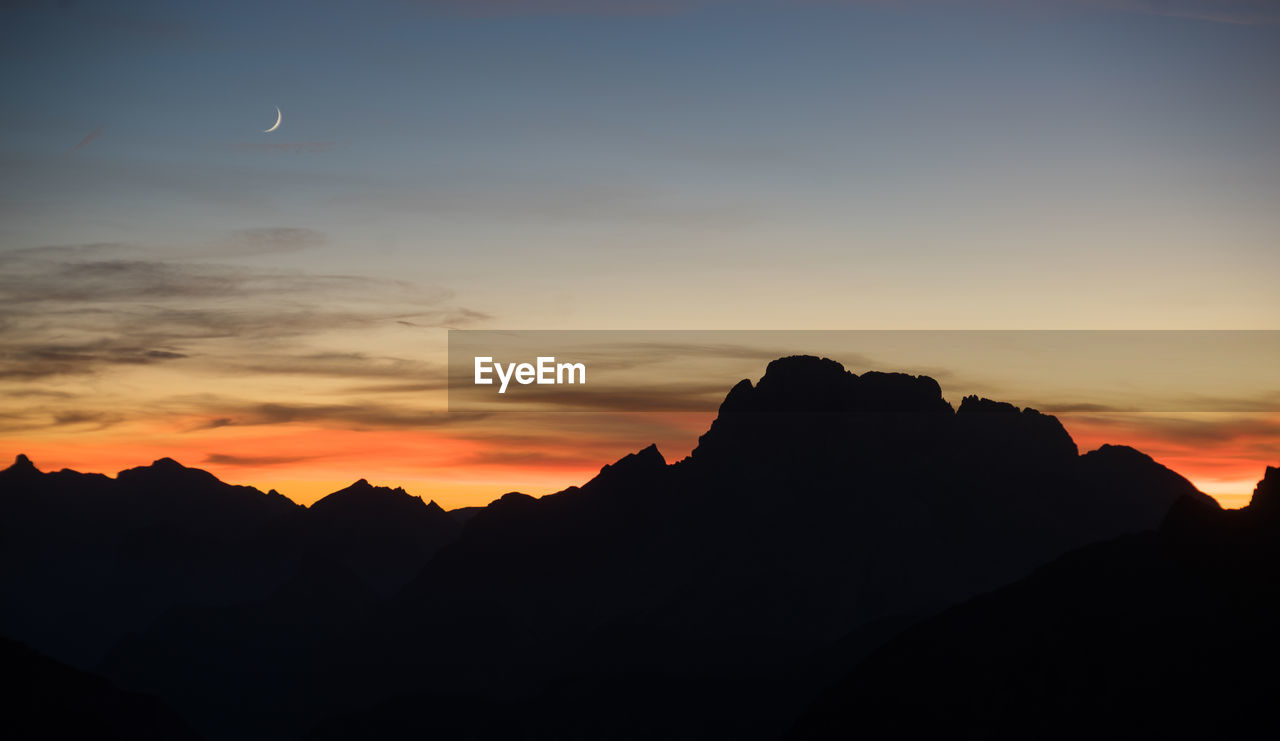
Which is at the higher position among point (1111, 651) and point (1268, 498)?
point (1268, 498)

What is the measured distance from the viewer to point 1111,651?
353 feet

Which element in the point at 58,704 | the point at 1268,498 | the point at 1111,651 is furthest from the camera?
the point at 58,704

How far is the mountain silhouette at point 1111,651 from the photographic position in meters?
97.6

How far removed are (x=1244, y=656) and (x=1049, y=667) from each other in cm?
1824

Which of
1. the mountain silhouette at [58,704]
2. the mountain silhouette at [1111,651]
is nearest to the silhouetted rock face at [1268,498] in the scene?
the mountain silhouette at [1111,651]

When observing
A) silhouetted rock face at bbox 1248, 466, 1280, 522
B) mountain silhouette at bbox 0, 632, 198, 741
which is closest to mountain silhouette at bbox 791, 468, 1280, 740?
silhouetted rock face at bbox 1248, 466, 1280, 522

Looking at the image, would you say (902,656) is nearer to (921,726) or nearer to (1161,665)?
(921,726)

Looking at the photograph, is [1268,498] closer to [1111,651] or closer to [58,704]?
[1111,651]

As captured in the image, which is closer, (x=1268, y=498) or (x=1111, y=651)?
(x=1111, y=651)

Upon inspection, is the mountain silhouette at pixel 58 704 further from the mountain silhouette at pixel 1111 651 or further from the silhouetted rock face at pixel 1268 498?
the silhouetted rock face at pixel 1268 498

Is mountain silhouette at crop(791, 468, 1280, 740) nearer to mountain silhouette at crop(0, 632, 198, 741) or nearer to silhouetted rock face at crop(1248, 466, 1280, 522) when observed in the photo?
silhouetted rock face at crop(1248, 466, 1280, 522)

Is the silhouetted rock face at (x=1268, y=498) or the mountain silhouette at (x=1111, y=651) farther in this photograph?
the silhouetted rock face at (x=1268, y=498)

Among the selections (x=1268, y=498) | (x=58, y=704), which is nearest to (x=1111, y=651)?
(x=1268, y=498)

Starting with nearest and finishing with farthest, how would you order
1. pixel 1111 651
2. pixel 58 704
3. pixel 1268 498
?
pixel 1111 651 → pixel 1268 498 → pixel 58 704
